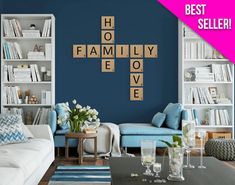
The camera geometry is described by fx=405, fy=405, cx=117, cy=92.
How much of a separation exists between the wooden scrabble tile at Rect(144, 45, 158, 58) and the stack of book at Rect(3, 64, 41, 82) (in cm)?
184

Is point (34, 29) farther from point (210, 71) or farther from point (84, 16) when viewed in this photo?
point (210, 71)

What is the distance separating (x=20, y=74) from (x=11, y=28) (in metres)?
0.75

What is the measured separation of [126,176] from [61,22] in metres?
4.61

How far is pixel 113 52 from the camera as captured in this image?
6859 mm

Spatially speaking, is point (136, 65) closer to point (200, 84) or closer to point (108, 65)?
point (108, 65)

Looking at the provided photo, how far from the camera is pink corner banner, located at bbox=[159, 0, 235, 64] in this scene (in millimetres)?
6691

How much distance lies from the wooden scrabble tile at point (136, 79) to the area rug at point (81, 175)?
85.2 inches

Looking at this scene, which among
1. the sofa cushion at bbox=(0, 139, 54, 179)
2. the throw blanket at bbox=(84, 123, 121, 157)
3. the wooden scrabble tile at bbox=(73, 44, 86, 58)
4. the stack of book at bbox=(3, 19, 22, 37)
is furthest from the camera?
the wooden scrabble tile at bbox=(73, 44, 86, 58)

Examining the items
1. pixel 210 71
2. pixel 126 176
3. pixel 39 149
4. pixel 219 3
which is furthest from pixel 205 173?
pixel 219 3

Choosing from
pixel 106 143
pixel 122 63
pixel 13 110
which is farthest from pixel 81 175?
pixel 122 63

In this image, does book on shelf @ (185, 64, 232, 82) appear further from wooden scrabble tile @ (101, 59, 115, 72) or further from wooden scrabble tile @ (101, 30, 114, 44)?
wooden scrabble tile @ (101, 30, 114, 44)

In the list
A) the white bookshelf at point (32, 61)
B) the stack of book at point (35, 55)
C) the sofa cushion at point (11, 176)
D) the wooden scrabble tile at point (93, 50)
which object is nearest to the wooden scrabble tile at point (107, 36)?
the wooden scrabble tile at point (93, 50)

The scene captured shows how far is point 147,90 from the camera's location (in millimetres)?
6887

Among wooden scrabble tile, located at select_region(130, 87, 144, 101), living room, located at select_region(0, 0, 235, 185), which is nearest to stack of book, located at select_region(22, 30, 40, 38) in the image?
living room, located at select_region(0, 0, 235, 185)
